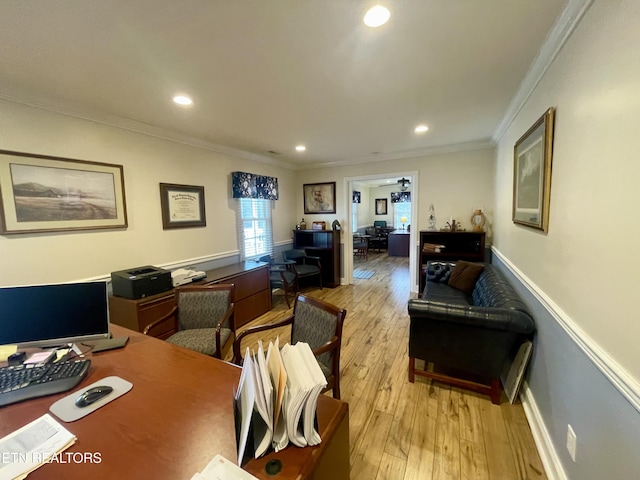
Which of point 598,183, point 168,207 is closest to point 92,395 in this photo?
point 598,183

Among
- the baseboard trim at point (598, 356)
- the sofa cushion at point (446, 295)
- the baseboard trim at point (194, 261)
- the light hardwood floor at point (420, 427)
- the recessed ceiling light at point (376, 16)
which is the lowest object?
the light hardwood floor at point (420, 427)

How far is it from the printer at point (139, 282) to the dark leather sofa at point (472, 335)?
92.4 inches

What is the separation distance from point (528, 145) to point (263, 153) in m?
3.48

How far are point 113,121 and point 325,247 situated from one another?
360 cm

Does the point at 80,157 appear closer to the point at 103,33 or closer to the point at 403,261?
the point at 103,33

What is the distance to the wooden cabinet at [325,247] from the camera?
511cm

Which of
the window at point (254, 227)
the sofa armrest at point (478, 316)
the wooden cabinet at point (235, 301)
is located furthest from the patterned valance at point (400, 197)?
the sofa armrest at point (478, 316)

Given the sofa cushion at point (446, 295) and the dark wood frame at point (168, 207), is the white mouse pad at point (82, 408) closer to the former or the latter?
the dark wood frame at point (168, 207)

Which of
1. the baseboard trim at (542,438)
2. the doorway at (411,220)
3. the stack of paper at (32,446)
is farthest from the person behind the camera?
the doorway at (411,220)

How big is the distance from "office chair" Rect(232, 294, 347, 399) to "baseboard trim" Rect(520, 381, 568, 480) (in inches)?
46.8

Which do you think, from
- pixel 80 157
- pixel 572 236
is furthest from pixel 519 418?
pixel 80 157

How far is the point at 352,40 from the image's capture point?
1527mm

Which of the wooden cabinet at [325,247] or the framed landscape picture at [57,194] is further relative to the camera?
the wooden cabinet at [325,247]

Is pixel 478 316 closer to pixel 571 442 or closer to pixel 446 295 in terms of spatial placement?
pixel 571 442
